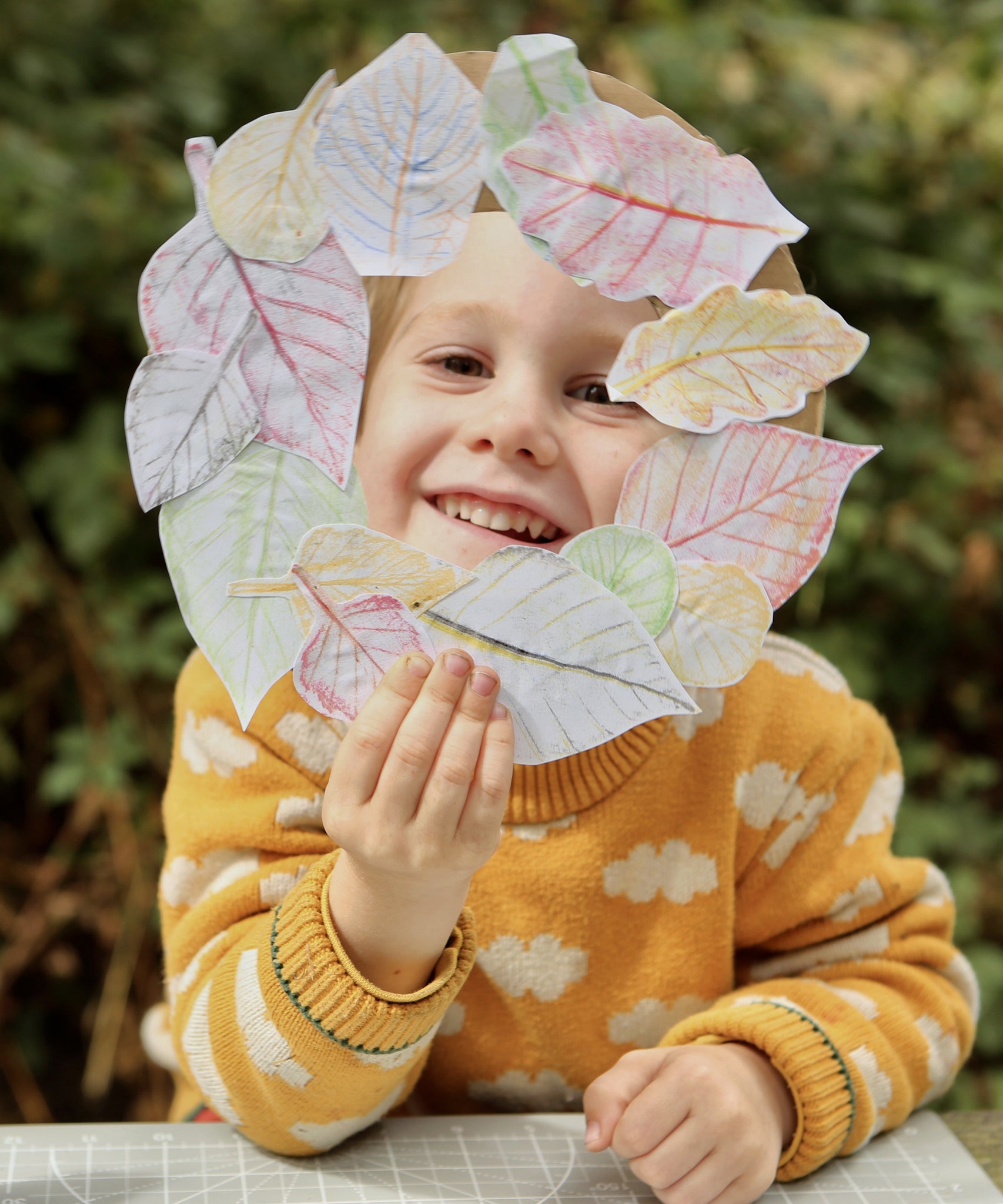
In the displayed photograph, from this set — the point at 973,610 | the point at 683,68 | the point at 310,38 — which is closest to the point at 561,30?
the point at 683,68

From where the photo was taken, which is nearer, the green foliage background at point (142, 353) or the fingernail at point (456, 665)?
the fingernail at point (456, 665)

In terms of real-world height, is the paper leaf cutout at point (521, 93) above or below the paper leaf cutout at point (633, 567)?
above

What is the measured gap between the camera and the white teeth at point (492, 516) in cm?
59

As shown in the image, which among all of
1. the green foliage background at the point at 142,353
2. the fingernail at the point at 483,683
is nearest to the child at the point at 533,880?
the fingernail at the point at 483,683

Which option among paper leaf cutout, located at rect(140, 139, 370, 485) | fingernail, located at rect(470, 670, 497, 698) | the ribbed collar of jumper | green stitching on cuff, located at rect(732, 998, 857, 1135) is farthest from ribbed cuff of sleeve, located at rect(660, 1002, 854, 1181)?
paper leaf cutout, located at rect(140, 139, 370, 485)

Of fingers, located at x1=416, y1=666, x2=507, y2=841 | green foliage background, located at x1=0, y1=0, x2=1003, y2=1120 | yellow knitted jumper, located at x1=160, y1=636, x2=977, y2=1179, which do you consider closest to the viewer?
fingers, located at x1=416, y1=666, x2=507, y2=841

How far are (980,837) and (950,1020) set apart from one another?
84 centimetres

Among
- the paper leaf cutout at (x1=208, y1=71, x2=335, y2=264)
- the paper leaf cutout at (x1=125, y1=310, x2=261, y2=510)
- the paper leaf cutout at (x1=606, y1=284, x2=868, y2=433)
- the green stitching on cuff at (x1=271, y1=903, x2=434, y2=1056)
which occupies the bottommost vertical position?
the green stitching on cuff at (x1=271, y1=903, x2=434, y2=1056)

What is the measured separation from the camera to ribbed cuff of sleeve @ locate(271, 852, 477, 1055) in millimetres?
562

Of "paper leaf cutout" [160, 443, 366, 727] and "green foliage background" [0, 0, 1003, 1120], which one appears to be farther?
"green foliage background" [0, 0, 1003, 1120]

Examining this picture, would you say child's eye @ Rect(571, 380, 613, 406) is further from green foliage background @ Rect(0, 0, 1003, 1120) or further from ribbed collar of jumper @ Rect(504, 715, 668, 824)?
green foliage background @ Rect(0, 0, 1003, 1120)

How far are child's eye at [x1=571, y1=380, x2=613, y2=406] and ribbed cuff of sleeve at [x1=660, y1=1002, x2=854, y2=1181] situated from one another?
31cm

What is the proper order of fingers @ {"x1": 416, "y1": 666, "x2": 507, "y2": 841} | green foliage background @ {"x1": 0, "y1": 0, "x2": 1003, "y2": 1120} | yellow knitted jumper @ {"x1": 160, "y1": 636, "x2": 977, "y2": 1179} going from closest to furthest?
fingers @ {"x1": 416, "y1": 666, "x2": 507, "y2": 841} < yellow knitted jumper @ {"x1": 160, "y1": 636, "x2": 977, "y2": 1179} < green foliage background @ {"x1": 0, "y1": 0, "x2": 1003, "y2": 1120}

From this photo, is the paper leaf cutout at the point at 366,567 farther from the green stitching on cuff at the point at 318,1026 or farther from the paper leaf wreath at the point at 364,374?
the green stitching on cuff at the point at 318,1026
